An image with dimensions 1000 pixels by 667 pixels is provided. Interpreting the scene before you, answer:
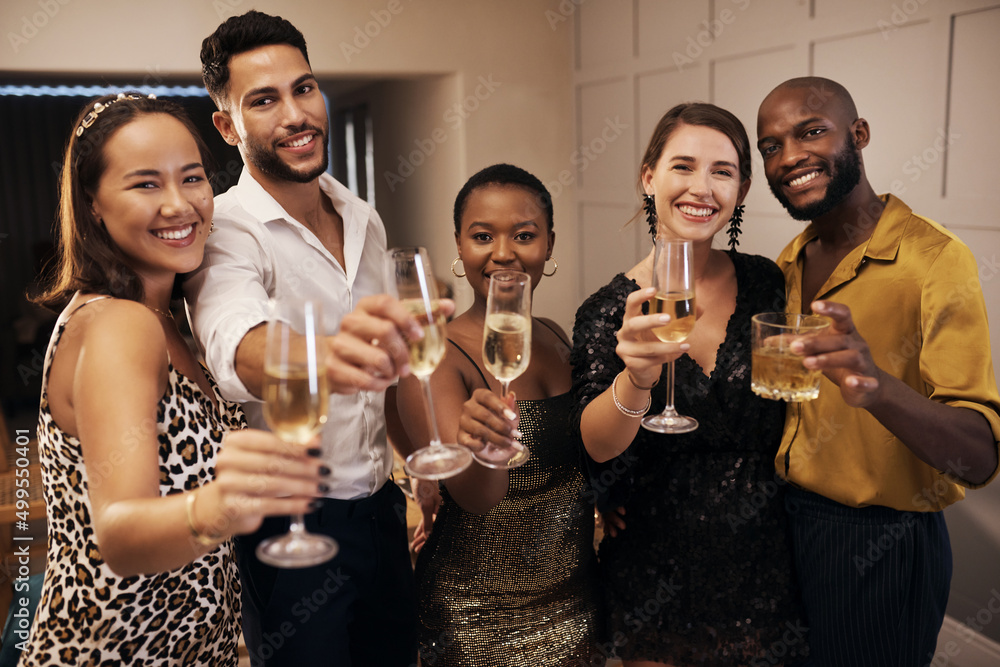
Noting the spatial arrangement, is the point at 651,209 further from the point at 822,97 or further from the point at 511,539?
the point at 511,539

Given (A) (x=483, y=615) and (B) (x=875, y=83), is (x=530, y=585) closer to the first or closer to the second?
(A) (x=483, y=615)

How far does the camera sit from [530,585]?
6.29ft

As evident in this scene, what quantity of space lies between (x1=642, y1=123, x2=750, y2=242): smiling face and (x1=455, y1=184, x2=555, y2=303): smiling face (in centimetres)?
33

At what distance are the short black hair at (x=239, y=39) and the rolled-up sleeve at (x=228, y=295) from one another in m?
0.38

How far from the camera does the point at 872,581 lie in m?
1.81

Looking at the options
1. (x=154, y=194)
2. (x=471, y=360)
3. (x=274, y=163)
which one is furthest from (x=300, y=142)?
(x=471, y=360)

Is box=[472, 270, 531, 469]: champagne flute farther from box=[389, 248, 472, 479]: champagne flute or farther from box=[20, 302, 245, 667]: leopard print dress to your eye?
box=[20, 302, 245, 667]: leopard print dress

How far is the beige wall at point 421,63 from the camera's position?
14.3ft

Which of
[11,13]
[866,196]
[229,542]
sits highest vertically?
[11,13]

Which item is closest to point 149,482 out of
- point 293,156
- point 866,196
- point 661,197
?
point 293,156

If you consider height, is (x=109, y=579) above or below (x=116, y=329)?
below

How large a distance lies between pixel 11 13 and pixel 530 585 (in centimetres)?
425

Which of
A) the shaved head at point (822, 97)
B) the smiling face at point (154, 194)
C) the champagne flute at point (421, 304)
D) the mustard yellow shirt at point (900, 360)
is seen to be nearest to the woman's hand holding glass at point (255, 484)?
the champagne flute at point (421, 304)

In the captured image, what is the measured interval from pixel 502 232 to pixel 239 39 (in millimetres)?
769
